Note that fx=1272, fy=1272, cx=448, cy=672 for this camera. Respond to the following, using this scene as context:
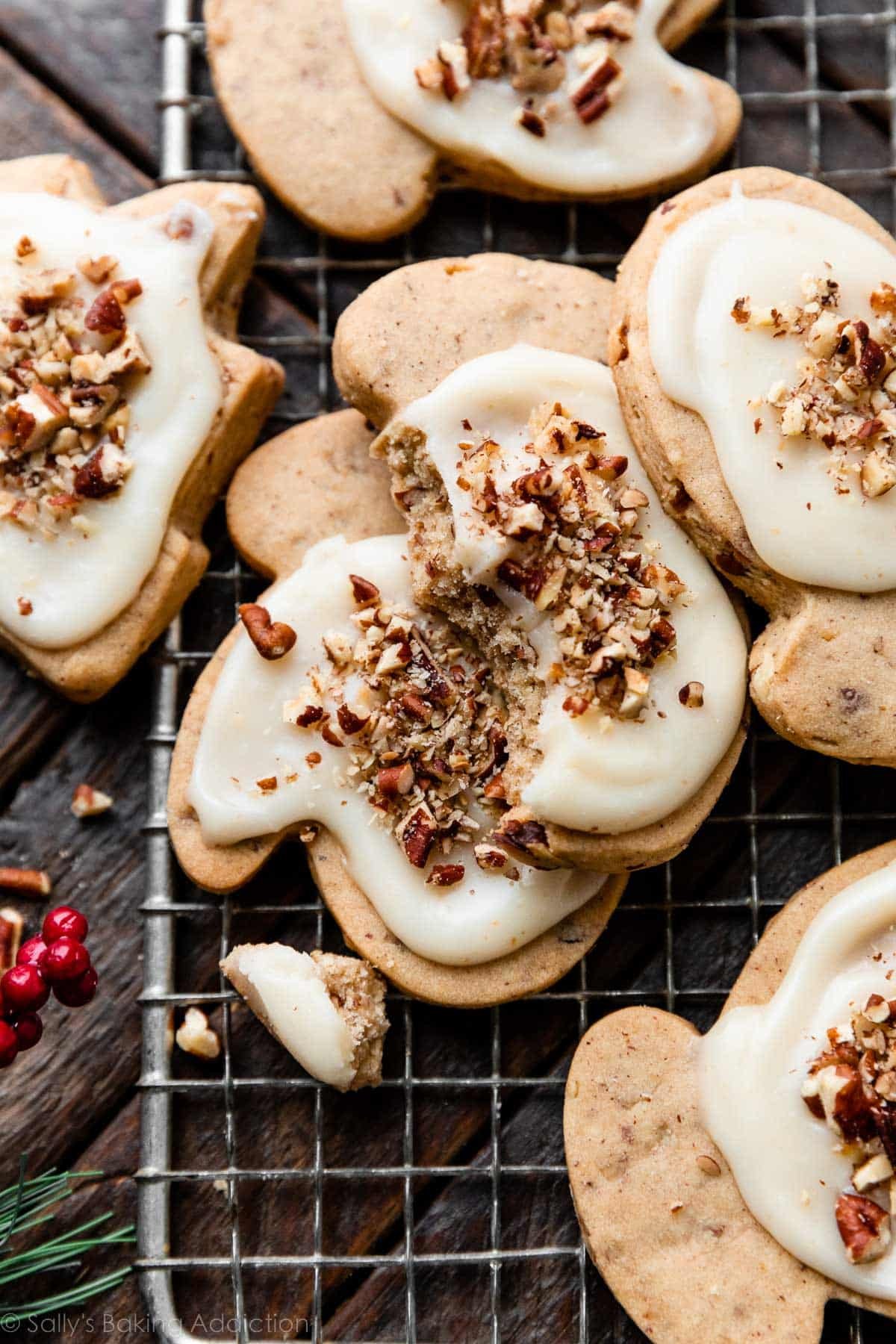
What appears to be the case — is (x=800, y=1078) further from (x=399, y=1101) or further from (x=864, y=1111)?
(x=399, y=1101)

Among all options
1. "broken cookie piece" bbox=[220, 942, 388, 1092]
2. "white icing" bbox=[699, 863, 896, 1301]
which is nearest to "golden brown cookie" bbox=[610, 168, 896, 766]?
"white icing" bbox=[699, 863, 896, 1301]

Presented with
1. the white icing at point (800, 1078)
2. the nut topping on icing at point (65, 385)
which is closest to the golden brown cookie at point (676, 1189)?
the white icing at point (800, 1078)

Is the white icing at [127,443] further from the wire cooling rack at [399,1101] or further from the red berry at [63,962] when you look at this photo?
the red berry at [63,962]

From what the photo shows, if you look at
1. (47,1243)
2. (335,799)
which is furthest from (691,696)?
(47,1243)

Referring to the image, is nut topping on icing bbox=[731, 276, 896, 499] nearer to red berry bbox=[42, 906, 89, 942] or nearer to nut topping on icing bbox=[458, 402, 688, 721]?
nut topping on icing bbox=[458, 402, 688, 721]

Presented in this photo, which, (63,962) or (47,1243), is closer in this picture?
(63,962)

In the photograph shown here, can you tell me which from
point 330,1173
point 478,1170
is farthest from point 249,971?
point 478,1170

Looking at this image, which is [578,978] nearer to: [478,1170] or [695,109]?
[478,1170]
